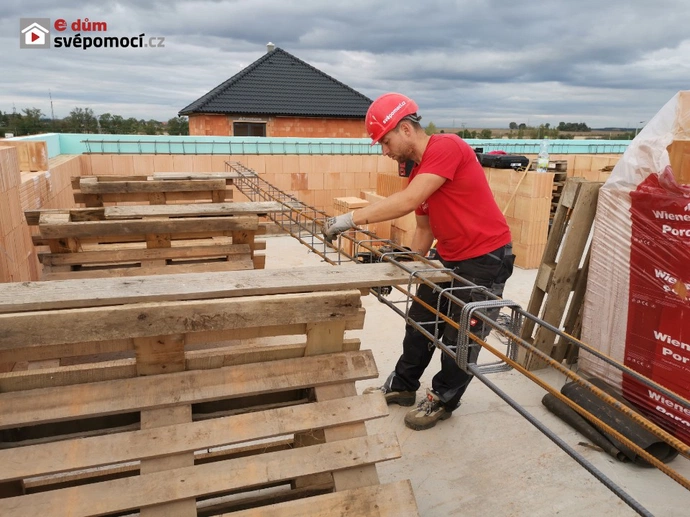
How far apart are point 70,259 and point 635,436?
467 centimetres

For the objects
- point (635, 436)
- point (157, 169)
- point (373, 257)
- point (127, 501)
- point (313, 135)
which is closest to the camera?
point (127, 501)

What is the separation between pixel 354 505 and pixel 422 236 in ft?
7.08

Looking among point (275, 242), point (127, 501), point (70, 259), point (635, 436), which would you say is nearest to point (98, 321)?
point (127, 501)

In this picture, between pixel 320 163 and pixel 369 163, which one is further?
pixel 369 163

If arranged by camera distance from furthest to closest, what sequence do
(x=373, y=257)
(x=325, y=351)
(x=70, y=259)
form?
(x=70, y=259), (x=373, y=257), (x=325, y=351)

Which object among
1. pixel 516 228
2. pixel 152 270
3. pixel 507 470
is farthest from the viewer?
pixel 516 228

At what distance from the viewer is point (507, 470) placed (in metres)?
3.30

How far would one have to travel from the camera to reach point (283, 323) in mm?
2209

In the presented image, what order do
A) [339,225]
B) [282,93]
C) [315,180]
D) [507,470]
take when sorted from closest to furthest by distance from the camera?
1. [339,225]
2. [507,470]
3. [315,180]
4. [282,93]

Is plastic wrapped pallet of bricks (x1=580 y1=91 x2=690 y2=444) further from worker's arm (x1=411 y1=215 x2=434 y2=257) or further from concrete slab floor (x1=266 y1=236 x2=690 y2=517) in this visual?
worker's arm (x1=411 y1=215 x2=434 y2=257)

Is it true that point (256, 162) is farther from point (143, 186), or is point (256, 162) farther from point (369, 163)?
point (143, 186)

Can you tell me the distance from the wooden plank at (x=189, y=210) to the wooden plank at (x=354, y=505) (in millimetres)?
3042

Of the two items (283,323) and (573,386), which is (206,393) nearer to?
(283,323)


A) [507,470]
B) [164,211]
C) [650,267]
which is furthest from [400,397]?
[164,211]
